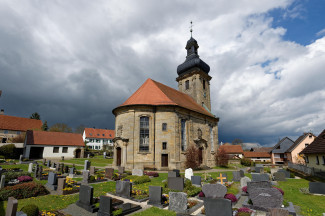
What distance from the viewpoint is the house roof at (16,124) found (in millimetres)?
46969

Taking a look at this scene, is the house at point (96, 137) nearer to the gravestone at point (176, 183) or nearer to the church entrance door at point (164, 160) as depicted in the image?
the church entrance door at point (164, 160)

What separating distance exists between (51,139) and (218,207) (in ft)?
142

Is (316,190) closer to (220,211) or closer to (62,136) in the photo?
(220,211)

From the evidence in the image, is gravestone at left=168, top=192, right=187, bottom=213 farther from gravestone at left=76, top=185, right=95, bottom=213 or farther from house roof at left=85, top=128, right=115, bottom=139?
house roof at left=85, top=128, right=115, bottom=139

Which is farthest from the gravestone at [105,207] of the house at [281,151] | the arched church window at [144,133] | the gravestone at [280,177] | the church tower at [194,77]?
the house at [281,151]

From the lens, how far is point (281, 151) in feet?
153

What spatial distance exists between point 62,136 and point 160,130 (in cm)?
2995

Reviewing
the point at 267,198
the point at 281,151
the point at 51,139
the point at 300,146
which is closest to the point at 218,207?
the point at 267,198

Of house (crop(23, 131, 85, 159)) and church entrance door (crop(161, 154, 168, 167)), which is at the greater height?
house (crop(23, 131, 85, 159))

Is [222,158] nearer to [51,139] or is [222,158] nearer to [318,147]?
[318,147]

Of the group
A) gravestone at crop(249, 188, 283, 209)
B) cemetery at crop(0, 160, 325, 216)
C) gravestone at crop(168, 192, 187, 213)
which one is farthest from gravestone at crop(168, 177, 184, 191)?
gravestone at crop(249, 188, 283, 209)

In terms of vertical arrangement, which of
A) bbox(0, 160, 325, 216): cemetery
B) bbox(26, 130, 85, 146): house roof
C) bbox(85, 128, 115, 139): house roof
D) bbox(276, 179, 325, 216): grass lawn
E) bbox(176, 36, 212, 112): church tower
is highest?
bbox(176, 36, 212, 112): church tower

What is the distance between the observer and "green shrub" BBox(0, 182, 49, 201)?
969 cm

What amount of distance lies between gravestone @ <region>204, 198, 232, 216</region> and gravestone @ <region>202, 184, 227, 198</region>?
106 inches
